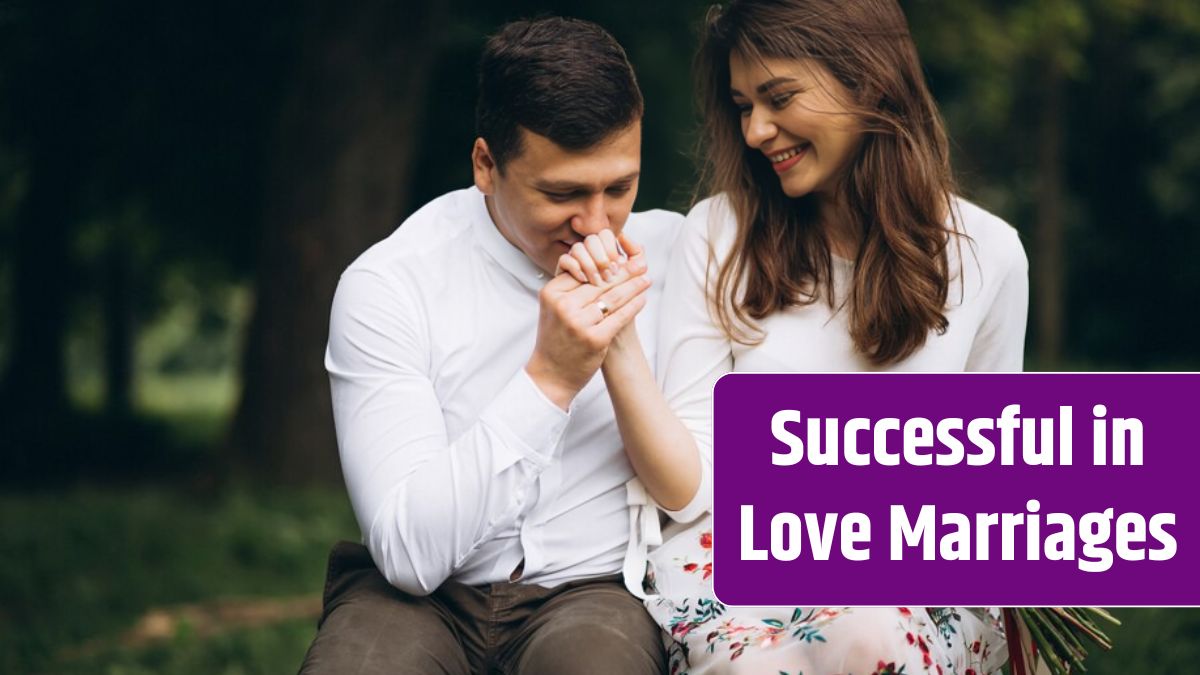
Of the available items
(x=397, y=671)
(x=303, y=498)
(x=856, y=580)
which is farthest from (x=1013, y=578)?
(x=303, y=498)

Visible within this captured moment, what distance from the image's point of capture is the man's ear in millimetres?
2994

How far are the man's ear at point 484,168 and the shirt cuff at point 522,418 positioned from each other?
0.52 m

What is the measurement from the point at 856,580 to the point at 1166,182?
60.2ft

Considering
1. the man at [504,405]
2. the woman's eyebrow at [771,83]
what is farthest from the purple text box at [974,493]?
the woman's eyebrow at [771,83]

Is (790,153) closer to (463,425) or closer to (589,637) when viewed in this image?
(463,425)

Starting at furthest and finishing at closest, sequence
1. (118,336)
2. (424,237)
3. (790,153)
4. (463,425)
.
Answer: (118,336), (790,153), (424,237), (463,425)

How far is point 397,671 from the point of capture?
104 inches

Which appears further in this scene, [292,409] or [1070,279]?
[1070,279]

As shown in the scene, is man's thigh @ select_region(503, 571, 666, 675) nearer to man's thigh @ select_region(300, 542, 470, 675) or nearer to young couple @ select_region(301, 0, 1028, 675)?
young couple @ select_region(301, 0, 1028, 675)

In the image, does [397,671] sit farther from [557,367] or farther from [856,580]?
[856,580]

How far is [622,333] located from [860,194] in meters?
0.74

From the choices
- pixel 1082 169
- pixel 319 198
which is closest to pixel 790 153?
pixel 319 198

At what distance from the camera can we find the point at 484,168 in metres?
3.02

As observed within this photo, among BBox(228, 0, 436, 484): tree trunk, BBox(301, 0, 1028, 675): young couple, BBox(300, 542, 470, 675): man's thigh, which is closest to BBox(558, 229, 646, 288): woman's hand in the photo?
BBox(301, 0, 1028, 675): young couple
